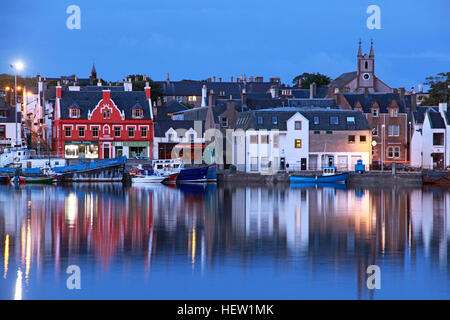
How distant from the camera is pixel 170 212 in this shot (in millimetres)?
49438

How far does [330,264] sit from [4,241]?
48.3 feet

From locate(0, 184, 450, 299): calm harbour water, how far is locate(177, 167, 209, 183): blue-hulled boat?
25353 mm

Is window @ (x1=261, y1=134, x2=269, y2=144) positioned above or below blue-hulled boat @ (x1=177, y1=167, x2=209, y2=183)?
above

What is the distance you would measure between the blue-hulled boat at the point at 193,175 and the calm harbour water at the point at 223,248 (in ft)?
83.2

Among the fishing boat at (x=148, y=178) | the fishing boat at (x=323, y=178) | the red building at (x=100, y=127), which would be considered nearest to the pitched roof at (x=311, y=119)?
the fishing boat at (x=323, y=178)

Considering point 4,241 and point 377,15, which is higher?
point 377,15

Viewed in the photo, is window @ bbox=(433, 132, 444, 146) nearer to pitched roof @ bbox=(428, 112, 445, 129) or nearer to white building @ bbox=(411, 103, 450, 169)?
white building @ bbox=(411, 103, 450, 169)

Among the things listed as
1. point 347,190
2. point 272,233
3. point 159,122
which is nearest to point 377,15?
point 272,233

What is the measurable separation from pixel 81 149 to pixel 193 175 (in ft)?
55.4

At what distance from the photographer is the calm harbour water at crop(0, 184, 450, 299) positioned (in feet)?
82.6

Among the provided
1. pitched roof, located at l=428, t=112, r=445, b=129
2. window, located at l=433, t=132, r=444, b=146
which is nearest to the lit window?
pitched roof, located at l=428, t=112, r=445, b=129

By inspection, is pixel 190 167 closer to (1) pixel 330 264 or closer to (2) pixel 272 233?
(2) pixel 272 233

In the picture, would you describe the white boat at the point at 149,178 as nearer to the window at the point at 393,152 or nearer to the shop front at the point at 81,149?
the shop front at the point at 81,149
